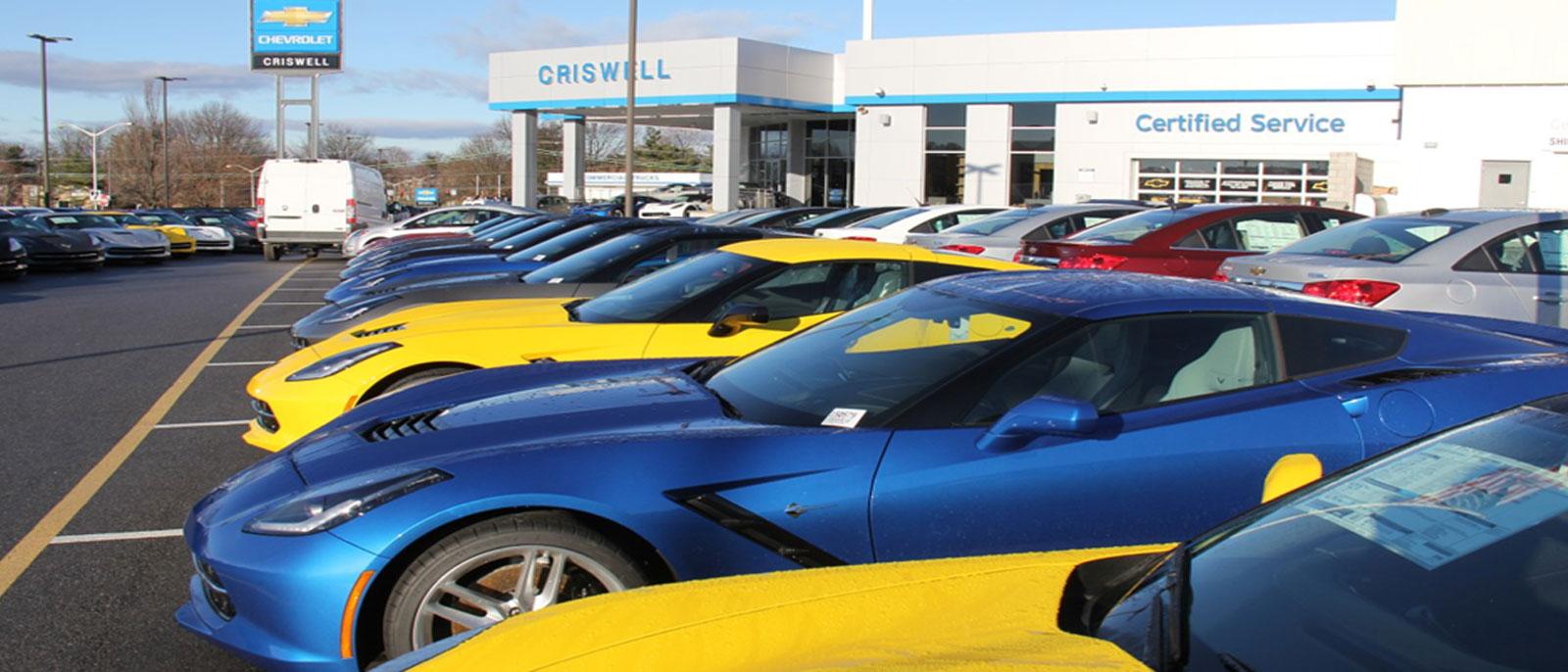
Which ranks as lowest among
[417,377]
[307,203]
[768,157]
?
[417,377]

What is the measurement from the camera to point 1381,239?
28.7 feet

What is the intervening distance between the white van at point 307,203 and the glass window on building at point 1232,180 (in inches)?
760

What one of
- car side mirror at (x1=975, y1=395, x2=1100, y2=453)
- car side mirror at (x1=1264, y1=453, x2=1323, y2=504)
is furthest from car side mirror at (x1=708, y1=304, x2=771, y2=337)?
car side mirror at (x1=1264, y1=453, x2=1323, y2=504)

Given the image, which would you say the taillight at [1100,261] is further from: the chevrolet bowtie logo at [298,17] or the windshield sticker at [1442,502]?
the chevrolet bowtie logo at [298,17]

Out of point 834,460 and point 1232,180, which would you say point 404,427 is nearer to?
point 834,460

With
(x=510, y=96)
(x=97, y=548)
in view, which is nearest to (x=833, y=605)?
(x=97, y=548)

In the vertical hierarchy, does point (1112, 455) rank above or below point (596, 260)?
below

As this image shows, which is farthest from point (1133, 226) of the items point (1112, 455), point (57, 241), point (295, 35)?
point (295, 35)

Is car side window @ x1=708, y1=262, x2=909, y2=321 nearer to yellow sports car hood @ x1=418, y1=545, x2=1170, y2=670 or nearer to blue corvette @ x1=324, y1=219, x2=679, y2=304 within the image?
yellow sports car hood @ x1=418, y1=545, x2=1170, y2=670

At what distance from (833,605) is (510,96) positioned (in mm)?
40144

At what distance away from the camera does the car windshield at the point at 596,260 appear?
29.4 ft

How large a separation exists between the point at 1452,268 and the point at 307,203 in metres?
23.9

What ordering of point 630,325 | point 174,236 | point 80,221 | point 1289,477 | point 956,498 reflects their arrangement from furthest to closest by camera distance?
point 174,236 < point 80,221 < point 630,325 < point 956,498 < point 1289,477

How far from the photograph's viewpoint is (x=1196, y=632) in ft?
6.83
